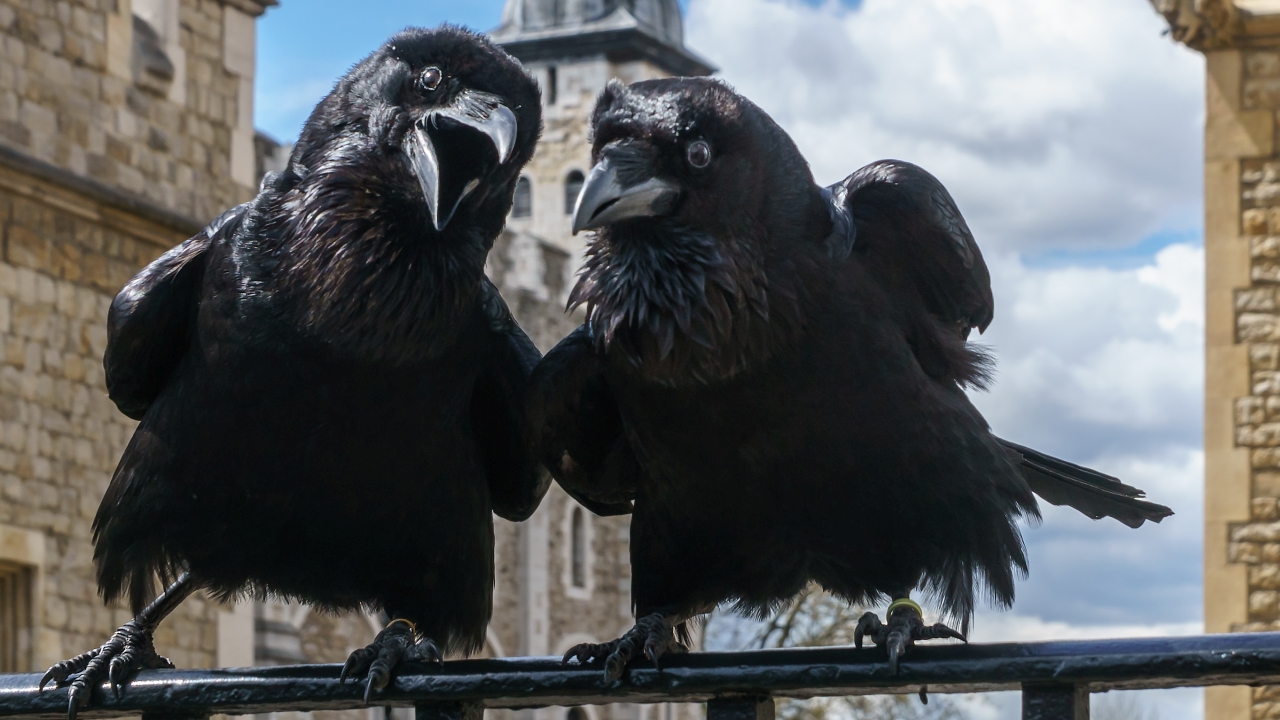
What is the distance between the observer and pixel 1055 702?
2.10 m

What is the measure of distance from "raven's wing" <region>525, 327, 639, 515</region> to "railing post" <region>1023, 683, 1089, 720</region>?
1.43 m

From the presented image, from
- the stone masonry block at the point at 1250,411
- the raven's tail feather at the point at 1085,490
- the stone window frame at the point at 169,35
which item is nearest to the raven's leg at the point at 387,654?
the raven's tail feather at the point at 1085,490

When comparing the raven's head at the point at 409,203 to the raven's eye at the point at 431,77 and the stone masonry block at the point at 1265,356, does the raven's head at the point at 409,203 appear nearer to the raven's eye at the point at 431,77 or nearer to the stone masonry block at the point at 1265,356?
the raven's eye at the point at 431,77

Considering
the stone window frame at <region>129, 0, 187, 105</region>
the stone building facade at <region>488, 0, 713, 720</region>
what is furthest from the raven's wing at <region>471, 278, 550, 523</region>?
the stone building facade at <region>488, 0, 713, 720</region>

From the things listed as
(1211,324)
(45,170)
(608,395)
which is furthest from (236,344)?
(45,170)

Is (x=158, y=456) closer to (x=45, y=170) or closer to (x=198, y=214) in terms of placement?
(x=45, y=170)

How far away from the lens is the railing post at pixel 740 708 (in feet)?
7.38

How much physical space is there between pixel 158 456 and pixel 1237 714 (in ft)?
25.8

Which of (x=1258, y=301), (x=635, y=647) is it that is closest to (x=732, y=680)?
(x=635, y=647)

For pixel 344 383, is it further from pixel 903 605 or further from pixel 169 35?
pixel 169 35

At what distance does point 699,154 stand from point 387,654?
96 centimetres

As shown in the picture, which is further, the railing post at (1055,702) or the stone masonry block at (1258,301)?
the stone masonry block at (1258,301)

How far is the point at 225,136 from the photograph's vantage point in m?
13.7

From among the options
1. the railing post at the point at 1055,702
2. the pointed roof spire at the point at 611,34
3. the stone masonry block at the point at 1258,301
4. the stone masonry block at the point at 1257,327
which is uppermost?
the pointed roof spire at the point at 611,34
